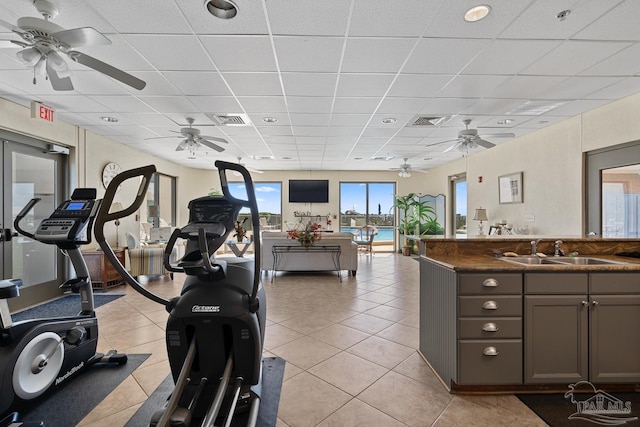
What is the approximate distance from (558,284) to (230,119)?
4341mm

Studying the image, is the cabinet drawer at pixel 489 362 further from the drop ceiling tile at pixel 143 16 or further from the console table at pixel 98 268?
the console table at pixel 98 268

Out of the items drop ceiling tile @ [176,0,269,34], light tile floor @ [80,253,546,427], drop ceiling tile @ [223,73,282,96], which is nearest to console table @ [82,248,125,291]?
light tile floor @ [80,253,546,427]

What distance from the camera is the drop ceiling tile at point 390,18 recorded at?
203 cm

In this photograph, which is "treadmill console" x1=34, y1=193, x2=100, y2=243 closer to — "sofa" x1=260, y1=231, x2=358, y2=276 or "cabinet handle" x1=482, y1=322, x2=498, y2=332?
"cabinet handle" x1=482, y1=322, x2=498, y2=332

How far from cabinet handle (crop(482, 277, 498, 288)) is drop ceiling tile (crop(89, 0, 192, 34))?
9.55 feet

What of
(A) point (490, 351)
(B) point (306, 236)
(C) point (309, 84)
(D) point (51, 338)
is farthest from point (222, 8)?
(B) point (306, 236)

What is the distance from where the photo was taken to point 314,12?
2104mm

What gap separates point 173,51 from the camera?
8.47ft

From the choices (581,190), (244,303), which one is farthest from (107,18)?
(581,190)

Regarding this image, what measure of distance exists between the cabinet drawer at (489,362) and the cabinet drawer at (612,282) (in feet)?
2.19

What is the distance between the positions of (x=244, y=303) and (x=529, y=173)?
18.2 feet

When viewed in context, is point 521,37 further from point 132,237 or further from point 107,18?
point 132,237

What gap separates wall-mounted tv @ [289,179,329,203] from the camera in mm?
9352

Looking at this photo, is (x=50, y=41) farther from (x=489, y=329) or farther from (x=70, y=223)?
(x=489, y=329)
